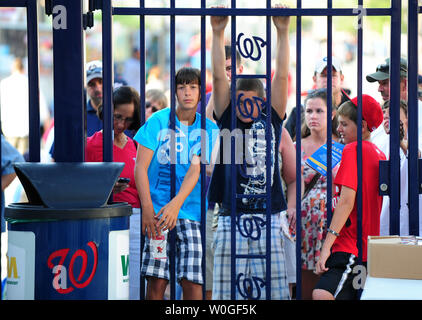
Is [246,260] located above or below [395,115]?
below

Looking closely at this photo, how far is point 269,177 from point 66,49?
129cm

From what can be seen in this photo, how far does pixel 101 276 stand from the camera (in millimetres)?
3391

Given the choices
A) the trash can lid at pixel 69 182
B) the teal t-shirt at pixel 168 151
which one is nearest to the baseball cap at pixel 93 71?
the teal t-shirt at pixel 168 151

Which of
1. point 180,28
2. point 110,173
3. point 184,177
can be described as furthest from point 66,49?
point 180,28

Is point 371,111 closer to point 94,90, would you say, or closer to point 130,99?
point 130,99

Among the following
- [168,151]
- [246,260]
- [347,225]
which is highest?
[168,151]

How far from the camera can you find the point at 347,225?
4293 millimetres

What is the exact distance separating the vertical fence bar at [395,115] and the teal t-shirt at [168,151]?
0.98 m

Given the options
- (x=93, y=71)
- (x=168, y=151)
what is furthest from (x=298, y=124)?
(x=93, y=71)

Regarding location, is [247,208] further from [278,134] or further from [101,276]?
[101,276]

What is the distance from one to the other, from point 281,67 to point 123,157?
1.32 meters

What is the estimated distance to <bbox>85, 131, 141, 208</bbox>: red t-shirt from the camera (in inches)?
189

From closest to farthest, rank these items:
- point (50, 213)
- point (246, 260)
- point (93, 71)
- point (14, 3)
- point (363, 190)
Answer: point (50, 213) → point (14, 3) → point (363, 190) → point (246, 260) → point (93, 71)

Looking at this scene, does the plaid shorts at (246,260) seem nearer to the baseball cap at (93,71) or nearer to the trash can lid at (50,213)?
the trash can lid at (50,213)
